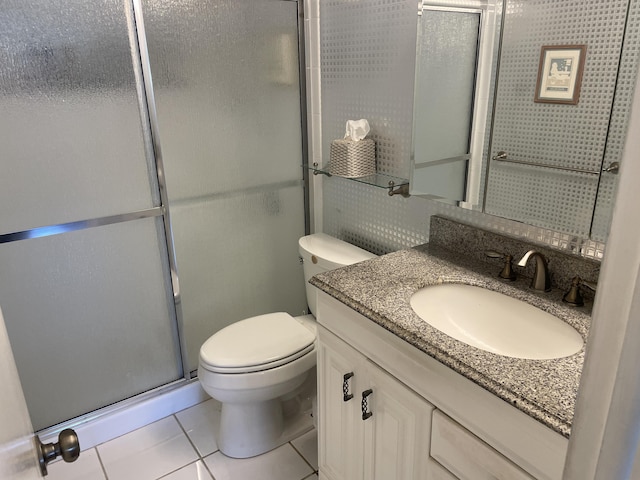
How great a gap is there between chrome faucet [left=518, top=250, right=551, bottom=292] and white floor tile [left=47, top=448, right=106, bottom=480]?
1.72 m

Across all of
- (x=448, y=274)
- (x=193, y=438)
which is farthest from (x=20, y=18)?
(x=193, y=438)

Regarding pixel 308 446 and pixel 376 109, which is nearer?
pixel 376 109

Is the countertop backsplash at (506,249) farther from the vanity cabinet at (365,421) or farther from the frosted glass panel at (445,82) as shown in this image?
the vanity cabinet at (365,421)

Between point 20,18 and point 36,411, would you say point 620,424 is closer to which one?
point 20,18

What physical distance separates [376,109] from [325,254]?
0.60 meters

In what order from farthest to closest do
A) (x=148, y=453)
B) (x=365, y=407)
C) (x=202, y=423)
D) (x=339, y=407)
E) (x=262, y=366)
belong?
(x=202, y=423)
(x=148, y=453)
(x=262, y=366)
(x=339, y=407)
(x=365, y=407)

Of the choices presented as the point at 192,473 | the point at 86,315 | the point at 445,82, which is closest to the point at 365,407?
the point at 192,473

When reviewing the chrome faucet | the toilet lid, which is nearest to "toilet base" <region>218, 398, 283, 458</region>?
the toilet lid

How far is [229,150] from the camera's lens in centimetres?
205

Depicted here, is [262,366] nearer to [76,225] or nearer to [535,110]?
[76,225]

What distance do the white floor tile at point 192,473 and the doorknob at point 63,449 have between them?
1.17 metres

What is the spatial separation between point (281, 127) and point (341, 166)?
1.49 feet

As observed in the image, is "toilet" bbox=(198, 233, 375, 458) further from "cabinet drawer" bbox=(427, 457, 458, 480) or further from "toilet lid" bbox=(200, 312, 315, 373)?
"cabinet drawer" bbox=(427, 457, 458, 480)

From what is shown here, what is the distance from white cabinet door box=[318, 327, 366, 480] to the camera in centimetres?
138
